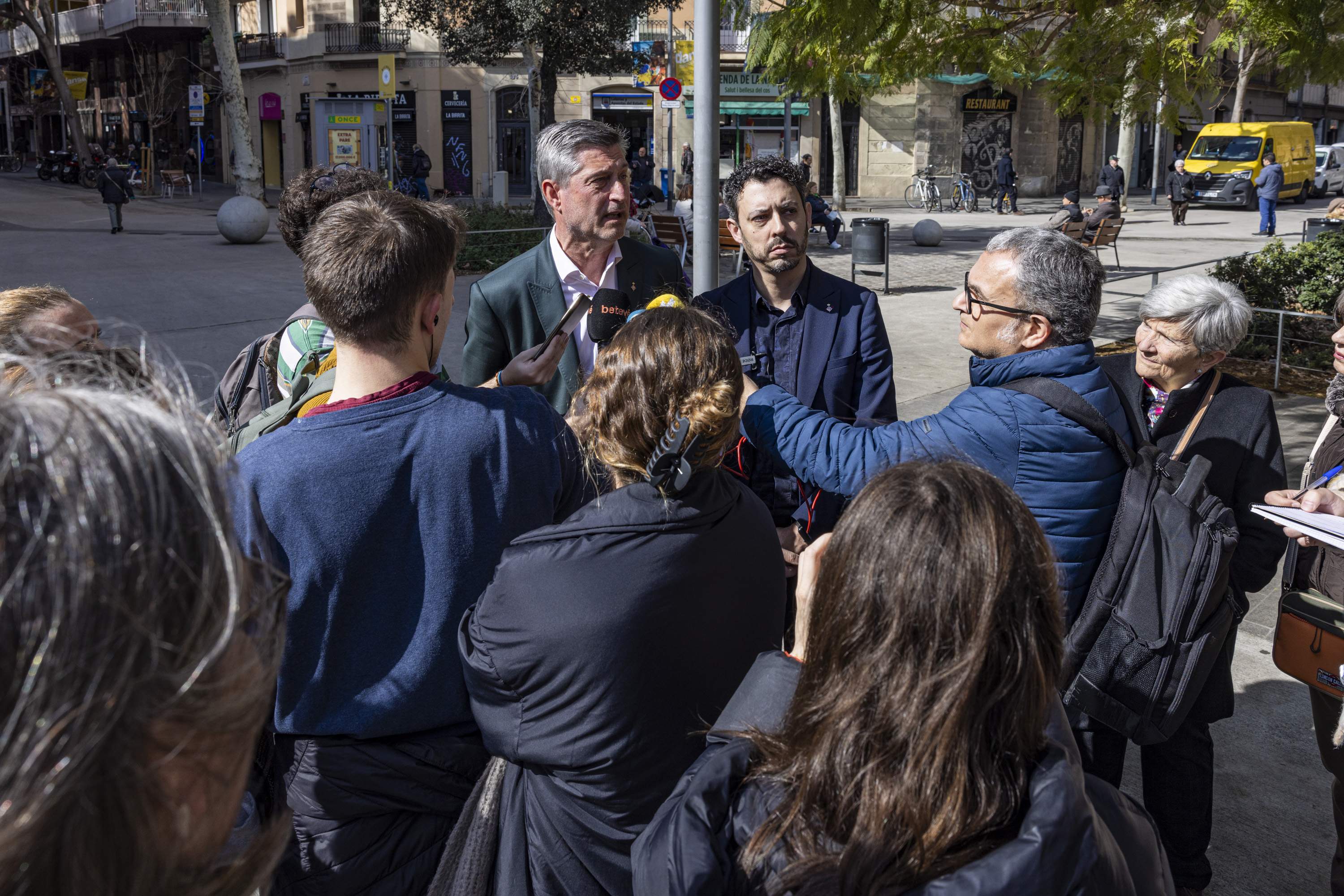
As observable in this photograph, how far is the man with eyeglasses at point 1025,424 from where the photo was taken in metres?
2.41

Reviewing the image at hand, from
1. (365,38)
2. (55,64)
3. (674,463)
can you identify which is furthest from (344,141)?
(674,463)

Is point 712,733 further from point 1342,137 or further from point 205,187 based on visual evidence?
point 1342,137

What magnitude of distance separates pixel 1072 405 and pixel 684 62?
35.0 meters

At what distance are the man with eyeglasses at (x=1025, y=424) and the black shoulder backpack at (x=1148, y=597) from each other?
0.12 ft

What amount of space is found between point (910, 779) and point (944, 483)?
14.5 inches

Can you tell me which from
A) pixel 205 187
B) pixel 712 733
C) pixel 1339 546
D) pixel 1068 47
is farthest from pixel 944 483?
pixel 205 187

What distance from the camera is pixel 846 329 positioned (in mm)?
3396

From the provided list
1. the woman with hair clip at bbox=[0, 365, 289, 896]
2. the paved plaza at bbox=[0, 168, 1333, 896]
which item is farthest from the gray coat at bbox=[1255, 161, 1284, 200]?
the woman with hair clip at bbox=[0, 365, 289, 896]

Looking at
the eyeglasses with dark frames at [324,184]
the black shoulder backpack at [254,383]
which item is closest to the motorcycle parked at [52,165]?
the eyeglasses with dark frames at [324,184]

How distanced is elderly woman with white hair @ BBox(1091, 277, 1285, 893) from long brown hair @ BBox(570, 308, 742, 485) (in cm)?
138

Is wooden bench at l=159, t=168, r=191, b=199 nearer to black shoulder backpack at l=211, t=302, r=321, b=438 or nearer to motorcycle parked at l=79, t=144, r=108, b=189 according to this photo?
motorcycle parked at l=79, t=144, r=108, b=189

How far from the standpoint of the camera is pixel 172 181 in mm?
34188

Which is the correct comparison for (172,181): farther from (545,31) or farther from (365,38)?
(545,31)

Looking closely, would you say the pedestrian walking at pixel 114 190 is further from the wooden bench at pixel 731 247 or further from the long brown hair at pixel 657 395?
the long brown hair at pixel 657 395
